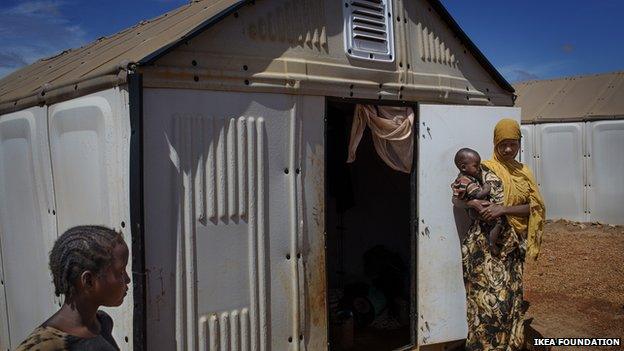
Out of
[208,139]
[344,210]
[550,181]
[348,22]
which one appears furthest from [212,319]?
[550,181]

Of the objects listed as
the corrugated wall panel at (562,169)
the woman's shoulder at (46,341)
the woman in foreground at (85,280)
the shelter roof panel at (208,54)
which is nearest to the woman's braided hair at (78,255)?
the woman in foreground at (85,280)

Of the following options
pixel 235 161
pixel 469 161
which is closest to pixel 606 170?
pixel 469 161

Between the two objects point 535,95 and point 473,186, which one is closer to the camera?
point 473,186

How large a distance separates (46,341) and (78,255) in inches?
10.7

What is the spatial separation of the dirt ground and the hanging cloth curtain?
2371mm

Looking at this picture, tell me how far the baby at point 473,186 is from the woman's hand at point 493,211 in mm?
66

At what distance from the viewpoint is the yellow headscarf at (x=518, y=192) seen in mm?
3672

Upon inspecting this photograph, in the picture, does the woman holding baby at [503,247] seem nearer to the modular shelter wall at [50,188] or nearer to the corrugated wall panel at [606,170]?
the modular shelter wall at [50,188]

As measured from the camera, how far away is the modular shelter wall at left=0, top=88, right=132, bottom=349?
2.71 metres

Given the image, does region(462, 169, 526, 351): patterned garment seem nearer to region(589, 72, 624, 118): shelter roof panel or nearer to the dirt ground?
the dirt ground

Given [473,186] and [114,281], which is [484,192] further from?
[114,281]

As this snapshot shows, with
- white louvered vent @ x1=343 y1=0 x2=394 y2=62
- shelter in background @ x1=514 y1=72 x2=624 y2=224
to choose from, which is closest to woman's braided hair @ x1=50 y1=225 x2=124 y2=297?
white louvered vent @ x1=343 y1=0 x2=394 y2=62

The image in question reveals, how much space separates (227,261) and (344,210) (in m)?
3.03

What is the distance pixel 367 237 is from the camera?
6.12m
